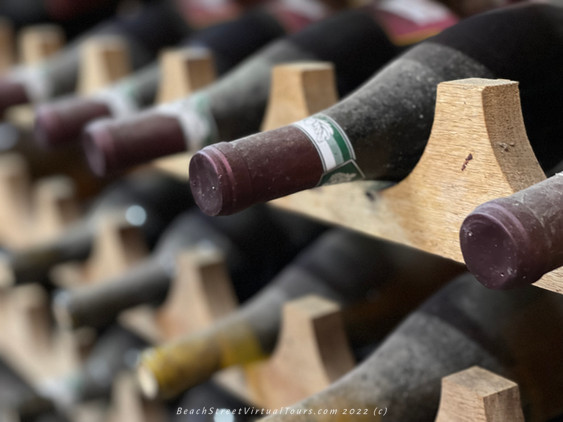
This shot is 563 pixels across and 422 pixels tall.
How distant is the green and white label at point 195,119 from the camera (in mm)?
444

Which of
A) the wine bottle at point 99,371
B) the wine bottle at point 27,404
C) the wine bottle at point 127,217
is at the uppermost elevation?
the wine bottle at point 127,217

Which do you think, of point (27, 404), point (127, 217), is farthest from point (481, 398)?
point (27, 404)

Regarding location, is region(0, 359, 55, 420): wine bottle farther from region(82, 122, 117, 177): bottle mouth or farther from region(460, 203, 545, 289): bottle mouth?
region(460, 203, 545, 289): bottle mouth

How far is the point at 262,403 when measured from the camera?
1.66ft

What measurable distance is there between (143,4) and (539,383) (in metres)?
0.63

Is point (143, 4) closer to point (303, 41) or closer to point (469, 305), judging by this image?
point (303, 41)

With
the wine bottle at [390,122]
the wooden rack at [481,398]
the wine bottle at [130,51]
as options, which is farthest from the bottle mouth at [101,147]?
the wine bottle at [130,51]

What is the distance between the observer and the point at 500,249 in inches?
9.8

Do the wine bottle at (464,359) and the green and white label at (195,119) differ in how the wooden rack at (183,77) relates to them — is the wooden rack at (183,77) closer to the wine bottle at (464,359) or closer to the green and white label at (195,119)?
the green and white label at (195,119)

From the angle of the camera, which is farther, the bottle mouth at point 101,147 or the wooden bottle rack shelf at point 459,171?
the bottle mouth at point 101,147

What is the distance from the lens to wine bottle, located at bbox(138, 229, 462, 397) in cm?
45

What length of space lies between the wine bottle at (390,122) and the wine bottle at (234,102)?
0.11 meters

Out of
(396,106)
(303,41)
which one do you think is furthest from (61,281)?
(396,106)

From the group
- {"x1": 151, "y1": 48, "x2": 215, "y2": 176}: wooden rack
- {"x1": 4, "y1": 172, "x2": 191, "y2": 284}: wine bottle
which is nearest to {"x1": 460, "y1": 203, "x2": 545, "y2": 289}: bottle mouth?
{"x1": 151, "y1": 48, "x2": 215, "y2": 176}: wooden rack
